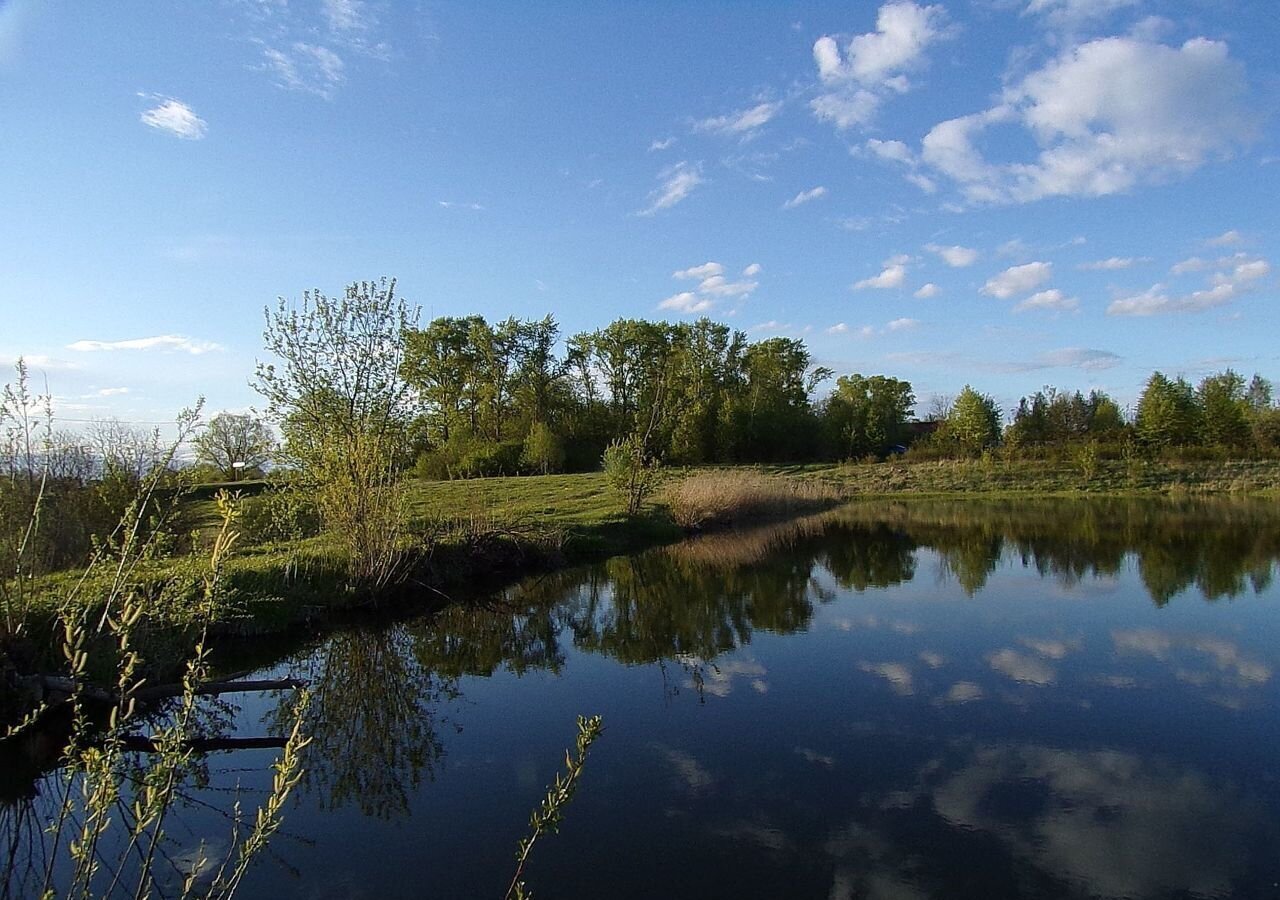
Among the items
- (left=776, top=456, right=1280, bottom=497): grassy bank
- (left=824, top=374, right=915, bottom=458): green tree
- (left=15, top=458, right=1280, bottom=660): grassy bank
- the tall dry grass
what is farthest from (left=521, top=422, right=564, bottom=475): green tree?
(left=824, top=374, right=915, bottom=458): green tree

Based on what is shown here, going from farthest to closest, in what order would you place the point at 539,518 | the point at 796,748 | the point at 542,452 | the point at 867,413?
the point at 867,413
the point at 542,452
the point at 539,518
the point at 796,748

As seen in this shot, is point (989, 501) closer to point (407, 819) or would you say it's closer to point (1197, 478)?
point (1197, 478)

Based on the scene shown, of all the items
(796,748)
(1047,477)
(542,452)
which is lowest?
(796,748)

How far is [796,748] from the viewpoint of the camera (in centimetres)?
655

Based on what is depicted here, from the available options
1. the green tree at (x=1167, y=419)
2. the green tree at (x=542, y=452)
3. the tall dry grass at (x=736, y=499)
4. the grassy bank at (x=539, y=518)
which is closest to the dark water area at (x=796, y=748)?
the grassy bank at (x=539, y=518)

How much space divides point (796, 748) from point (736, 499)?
1962cm

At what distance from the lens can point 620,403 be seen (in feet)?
150

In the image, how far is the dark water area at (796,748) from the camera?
471 cm

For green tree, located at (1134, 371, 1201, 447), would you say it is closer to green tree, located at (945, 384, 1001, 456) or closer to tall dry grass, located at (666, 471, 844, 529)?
green tree, located at (945, 384, 1001, 456)

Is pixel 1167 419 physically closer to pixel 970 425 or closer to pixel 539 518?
pixel 970 425

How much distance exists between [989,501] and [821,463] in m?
12.6

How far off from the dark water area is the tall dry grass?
10.2m

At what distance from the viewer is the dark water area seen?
186 inches

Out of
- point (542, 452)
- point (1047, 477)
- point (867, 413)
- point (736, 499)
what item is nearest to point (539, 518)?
point (736, 499)
